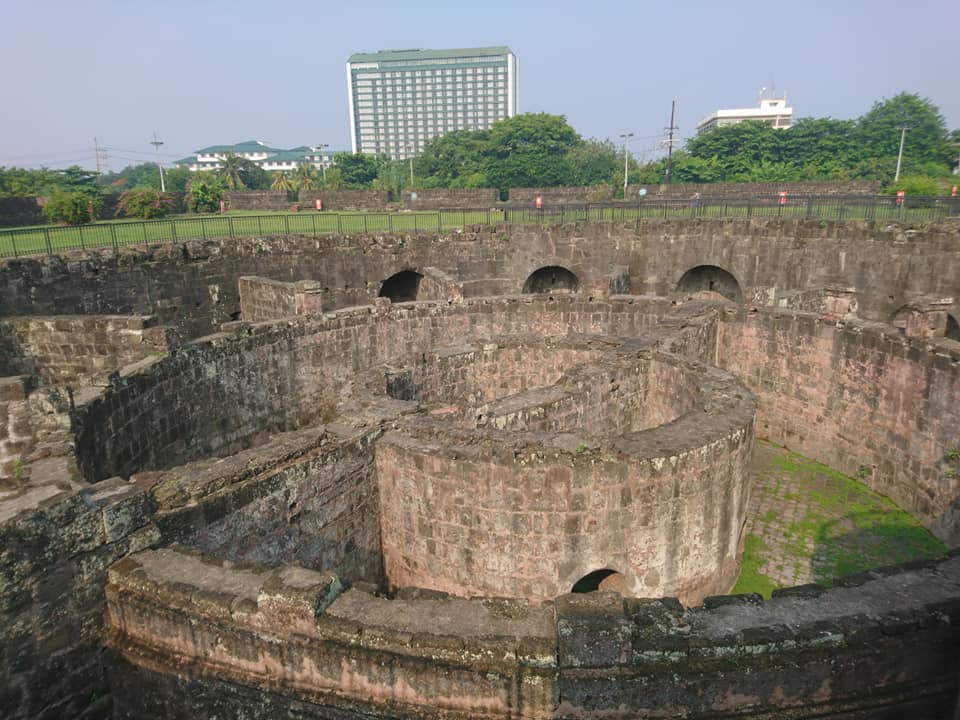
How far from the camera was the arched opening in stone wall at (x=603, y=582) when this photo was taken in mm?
8055

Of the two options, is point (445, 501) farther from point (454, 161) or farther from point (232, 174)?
point (232, 174)

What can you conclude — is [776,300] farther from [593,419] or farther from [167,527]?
[167,527]

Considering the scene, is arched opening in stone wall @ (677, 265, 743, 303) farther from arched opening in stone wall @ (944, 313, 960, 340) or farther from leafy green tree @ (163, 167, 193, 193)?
leafy green tree @ (163, 167, 193, 193)

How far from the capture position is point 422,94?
17688 centimetres

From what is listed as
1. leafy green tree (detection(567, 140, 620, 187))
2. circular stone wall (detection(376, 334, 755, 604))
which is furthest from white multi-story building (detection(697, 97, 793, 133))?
circular stone wall (detection(376, 334, 755, 604))

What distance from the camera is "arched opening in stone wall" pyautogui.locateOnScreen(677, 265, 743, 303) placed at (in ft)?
77.6

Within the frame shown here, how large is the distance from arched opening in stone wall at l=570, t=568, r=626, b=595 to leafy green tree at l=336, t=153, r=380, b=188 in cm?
6968

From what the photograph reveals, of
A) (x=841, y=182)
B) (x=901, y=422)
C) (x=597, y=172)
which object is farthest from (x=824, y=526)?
(x=597, y=172)

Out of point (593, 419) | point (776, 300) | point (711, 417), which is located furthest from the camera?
point (776, 300)

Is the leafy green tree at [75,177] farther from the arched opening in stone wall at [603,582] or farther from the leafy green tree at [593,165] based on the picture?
the arched opening in stone wall at [603,582]

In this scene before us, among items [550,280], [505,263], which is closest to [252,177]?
[550,280]

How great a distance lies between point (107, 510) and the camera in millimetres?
5520

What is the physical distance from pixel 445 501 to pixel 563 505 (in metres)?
1.35

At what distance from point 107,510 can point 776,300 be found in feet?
49.3
